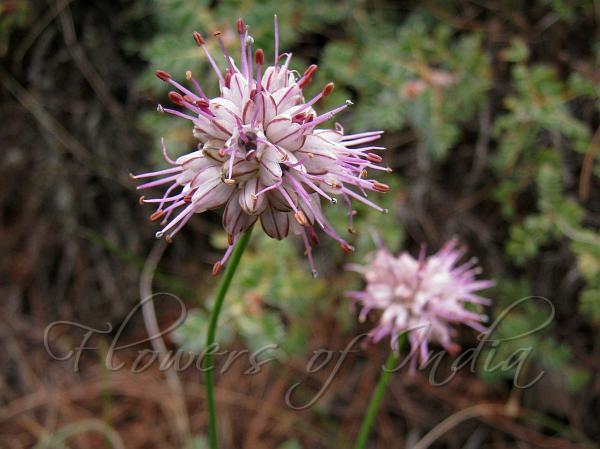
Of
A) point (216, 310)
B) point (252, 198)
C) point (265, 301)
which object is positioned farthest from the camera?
point (265, 301)

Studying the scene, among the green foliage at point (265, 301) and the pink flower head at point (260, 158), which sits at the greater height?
the pink flower head at point (260, 158)

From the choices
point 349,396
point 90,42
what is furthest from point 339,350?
point 90,42

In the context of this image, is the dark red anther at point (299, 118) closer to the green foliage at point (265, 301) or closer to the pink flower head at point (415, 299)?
the pink flower head at point (415, 299)

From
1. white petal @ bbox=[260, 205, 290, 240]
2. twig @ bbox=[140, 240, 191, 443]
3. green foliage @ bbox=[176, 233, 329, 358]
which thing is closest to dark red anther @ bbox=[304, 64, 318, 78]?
white petal @ bbox=[260, 205, 290, 240]

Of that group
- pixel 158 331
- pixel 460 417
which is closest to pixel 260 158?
pixel 460 417

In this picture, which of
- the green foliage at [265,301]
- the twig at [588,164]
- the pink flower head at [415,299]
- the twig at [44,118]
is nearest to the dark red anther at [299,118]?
the pink flower head at [415,299]

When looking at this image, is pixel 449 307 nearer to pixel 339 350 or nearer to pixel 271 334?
pixel 271 334

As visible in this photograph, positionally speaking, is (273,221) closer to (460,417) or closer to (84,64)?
(460,417)

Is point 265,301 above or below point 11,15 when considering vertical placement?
below
